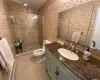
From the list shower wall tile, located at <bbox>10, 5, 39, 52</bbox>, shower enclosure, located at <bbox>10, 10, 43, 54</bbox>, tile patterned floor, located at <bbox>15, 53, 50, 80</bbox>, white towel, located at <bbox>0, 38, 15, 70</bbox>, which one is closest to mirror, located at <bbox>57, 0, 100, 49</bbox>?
tile patterned floor, located at <bbox>15, 53, 50, 80</bbox>

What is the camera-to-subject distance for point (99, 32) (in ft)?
2.98

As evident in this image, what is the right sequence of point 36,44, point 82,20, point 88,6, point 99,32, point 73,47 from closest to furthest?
1. point 99,32
2. point 88,6
3. point 82,20
4. point 73,47
5. point 36,44

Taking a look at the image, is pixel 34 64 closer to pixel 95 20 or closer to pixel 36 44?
pixel 36 44

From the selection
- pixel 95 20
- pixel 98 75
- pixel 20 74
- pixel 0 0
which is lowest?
pixel 20 74

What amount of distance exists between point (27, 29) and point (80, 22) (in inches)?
113

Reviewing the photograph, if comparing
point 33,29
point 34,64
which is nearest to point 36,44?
point 33,29

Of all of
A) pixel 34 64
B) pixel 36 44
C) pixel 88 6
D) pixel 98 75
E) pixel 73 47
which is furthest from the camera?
pixel 36 44

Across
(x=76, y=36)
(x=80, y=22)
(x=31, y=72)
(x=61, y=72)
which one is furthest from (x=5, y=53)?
(x=80, y=22)

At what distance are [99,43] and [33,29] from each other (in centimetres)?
320

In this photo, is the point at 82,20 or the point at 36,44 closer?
the point at 82,20

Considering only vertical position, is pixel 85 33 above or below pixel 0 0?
below

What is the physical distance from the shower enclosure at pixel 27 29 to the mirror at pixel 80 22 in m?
1.85

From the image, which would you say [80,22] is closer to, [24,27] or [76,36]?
[76,36]

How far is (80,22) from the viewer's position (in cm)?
122
